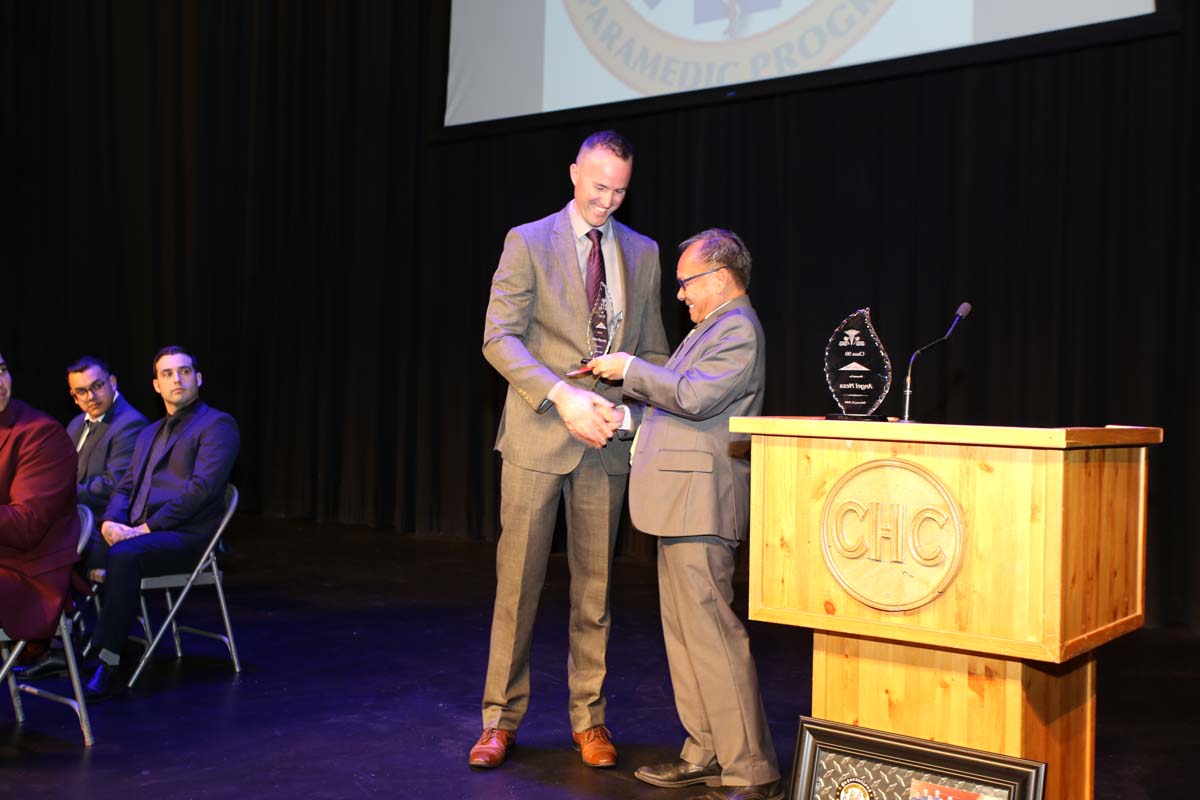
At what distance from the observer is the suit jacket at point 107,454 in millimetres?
4711

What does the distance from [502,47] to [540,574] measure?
16.0ft

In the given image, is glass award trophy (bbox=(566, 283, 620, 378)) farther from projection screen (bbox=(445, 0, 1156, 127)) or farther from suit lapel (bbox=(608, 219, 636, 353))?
projection screen (bbox=(445, 0, 1156, 127))

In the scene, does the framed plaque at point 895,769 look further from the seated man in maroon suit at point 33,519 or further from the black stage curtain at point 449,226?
the black stage curtain at point 449,226

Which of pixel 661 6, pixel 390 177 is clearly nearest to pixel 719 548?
pixel 661 6

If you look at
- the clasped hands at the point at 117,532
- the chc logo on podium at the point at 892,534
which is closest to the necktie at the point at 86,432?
the clasped hands at the point at 117,532

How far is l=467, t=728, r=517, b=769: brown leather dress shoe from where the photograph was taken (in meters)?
2.94

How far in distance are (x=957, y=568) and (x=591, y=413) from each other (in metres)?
1.08

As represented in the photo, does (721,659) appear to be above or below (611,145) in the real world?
below

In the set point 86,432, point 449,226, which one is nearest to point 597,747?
point 86,432

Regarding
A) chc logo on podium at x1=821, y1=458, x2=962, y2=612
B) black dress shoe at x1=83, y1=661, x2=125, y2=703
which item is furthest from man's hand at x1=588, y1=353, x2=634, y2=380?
black dress shoe at x1=83, y1=661, x2=125, y2=703

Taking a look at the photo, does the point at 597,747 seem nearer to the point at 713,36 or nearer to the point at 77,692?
the point at 77,692

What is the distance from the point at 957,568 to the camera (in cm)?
186

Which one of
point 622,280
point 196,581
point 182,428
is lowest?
point 196,581

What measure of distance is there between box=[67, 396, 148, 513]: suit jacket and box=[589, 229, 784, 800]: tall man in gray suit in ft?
9.53
